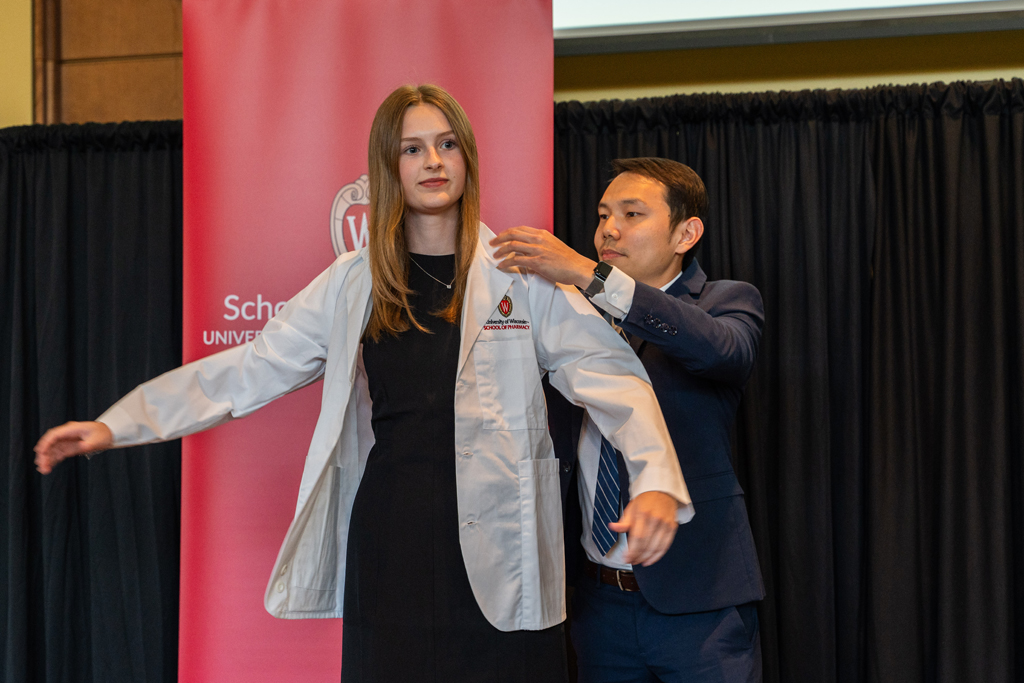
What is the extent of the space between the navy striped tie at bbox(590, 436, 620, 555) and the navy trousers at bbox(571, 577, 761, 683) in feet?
0.46

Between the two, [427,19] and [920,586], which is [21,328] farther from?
[920,586]

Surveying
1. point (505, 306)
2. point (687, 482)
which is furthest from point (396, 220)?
point (687, 482)

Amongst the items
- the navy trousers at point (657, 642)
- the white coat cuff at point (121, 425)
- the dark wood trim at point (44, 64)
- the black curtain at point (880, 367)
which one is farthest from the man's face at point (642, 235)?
the dark wood trim at point (44, 64)

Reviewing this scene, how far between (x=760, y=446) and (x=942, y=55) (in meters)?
1.66

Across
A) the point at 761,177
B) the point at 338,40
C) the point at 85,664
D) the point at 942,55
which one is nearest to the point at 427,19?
the point at 338,40

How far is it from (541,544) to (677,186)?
105 cm

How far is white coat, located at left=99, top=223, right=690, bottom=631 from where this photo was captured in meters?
1.49

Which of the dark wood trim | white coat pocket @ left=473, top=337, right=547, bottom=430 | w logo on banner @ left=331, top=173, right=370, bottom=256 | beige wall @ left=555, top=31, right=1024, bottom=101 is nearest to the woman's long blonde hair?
Answer: white coat pocket @ left=473, top=337, right=547, bottom=430

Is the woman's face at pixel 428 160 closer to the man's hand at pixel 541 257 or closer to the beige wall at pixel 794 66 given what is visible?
the man's hand at pixel 541 257

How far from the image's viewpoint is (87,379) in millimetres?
3293

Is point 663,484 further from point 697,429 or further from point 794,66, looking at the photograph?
point 794,66

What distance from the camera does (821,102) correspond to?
9.48ft

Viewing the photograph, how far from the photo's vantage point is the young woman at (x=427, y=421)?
1.48 metres

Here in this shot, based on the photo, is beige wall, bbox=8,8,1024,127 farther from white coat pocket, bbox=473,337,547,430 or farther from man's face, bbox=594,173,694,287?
white coat pocket, bbox=473,337,547,430
